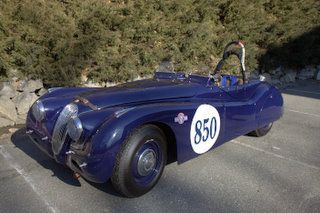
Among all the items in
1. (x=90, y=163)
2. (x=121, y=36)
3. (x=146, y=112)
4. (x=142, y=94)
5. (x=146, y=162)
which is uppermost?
(x=121, y=36)

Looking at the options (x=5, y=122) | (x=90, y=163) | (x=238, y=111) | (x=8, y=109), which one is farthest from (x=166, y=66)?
(x=90, y=163)

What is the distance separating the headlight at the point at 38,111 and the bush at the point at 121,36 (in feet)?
9.34

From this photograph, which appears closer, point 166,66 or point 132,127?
point 132,127

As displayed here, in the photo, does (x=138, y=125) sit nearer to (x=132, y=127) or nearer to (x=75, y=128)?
(x=132, y=127)

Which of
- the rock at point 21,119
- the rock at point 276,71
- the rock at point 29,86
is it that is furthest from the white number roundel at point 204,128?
the rock at point 276,71

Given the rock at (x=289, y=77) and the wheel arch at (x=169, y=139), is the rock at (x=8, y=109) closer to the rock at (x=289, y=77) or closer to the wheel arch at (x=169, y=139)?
the wheel arch at (x=169, y=139)

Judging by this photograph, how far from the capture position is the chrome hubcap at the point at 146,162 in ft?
10.1

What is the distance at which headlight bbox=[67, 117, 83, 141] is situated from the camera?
285 cm

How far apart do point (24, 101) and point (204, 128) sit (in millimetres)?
3764

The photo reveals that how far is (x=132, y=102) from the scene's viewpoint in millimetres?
3289

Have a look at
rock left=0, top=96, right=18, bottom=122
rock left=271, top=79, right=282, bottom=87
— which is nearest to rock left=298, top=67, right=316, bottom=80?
rock left=271, top=79, right=282, bottom=87

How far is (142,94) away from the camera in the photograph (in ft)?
11.2

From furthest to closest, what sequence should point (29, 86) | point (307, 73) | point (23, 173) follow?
point (307, 73) → point (29, 86) → point (23, 173)

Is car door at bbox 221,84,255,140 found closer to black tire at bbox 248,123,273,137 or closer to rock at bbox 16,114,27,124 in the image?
black tire at bbox 248,123,273,137
